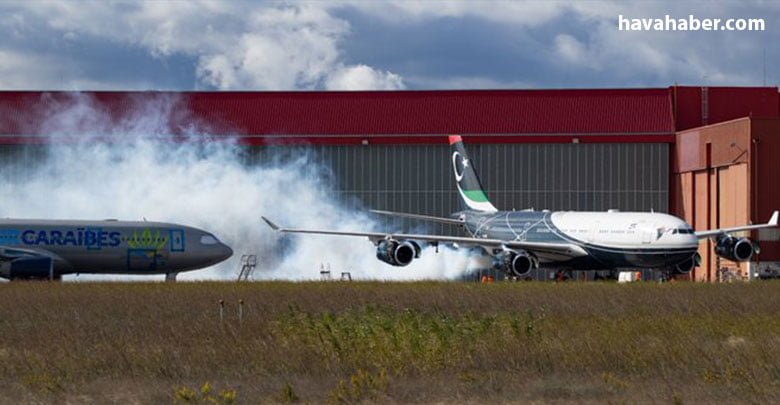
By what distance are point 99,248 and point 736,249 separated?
1230 inches

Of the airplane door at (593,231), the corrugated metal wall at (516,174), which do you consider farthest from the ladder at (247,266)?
the airplane door at (593,231)

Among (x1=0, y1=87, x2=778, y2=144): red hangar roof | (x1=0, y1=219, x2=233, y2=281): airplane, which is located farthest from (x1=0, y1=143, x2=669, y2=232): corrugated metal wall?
(x1=0, y1=219, x2=233, y2=281): airplane

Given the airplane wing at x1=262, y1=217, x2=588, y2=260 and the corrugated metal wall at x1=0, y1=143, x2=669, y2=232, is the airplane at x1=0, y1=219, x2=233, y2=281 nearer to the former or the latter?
the airplane wing at x1=262, y1=217, x2=588, y2=260

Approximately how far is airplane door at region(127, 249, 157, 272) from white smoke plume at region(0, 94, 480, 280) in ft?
43.5

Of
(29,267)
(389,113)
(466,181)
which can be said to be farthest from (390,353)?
(389,113)

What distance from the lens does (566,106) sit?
8644cm

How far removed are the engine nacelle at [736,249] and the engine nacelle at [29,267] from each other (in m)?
32.9

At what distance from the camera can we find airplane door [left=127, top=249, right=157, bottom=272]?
69.5 metres

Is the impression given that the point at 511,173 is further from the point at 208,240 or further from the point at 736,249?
the point at 208,240

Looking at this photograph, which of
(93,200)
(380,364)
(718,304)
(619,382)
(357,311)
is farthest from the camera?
(93,200)

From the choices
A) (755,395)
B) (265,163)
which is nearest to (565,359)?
(755,395)

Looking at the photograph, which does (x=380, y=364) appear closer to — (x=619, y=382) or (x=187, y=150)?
(x=619, y=382)

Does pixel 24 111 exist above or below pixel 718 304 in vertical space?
above

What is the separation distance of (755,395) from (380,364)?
7.28 metres
